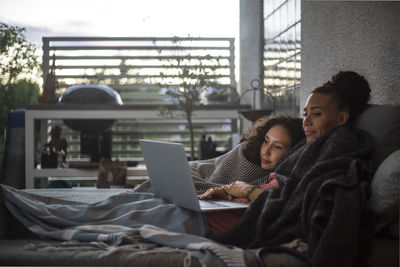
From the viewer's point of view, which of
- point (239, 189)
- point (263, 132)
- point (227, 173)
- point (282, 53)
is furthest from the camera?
point (282, 53)

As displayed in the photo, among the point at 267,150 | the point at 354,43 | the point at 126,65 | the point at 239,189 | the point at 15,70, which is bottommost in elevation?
the point at 239,189

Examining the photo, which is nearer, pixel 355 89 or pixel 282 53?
pixel 355 89

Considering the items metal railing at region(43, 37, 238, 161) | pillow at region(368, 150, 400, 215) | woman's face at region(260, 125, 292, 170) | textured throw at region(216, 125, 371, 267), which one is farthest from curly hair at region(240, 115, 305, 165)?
metal railing at region(43, 37, 238, 161)

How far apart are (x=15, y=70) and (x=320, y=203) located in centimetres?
465

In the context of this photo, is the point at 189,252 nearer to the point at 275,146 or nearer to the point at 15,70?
the point at 275,146

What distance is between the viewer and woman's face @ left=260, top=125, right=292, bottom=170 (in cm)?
190

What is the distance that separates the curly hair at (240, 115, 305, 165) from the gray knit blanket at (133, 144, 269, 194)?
39 millimetres

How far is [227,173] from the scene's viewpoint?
2244 mm

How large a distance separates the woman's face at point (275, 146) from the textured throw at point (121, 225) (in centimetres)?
43

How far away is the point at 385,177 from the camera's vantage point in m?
1.36

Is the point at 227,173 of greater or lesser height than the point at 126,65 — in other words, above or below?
below

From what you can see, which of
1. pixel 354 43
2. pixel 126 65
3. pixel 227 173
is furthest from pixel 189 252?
pixel 126 65

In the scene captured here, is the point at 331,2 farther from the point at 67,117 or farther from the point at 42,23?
the point at 42,23

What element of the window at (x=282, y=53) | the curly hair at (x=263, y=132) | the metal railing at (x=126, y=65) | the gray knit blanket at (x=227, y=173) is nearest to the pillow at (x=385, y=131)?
the curly hair at (x=263, y=132)
